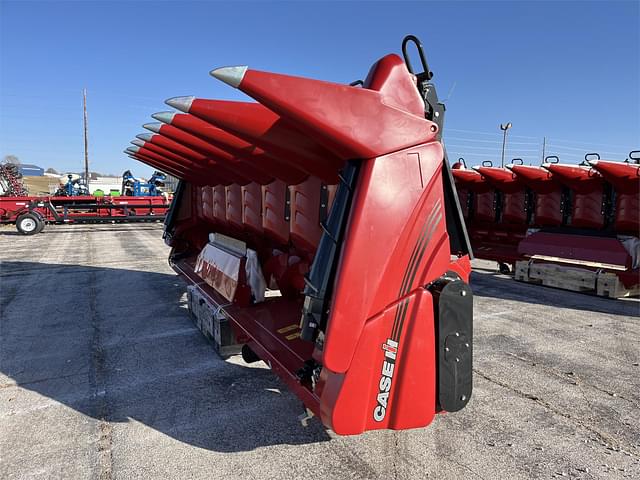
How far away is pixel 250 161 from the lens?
334 cm

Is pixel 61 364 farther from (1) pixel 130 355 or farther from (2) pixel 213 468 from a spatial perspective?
(2) pixel 213 468

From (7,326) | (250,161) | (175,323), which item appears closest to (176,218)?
(175,323)

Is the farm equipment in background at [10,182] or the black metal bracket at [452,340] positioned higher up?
the farm equipment in background at [10,182]

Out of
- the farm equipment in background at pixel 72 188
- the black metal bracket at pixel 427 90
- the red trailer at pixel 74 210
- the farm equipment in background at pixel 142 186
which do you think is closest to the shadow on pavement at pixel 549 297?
the black metal bracket at pixel 427 90

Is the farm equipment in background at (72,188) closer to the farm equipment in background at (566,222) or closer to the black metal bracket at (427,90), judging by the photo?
the farm equipment in background at (566,222)

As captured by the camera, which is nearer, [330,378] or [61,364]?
[330,378]

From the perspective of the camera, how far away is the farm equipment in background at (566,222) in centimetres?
704

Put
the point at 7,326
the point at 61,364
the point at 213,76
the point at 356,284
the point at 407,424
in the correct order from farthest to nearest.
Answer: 1. the point at 7,326
2. the point at 61,364
3. the point at 407,424
4. the point at 356,284
5. the point at 213,76

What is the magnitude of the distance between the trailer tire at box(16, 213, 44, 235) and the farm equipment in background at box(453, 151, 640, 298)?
1487 centimetres

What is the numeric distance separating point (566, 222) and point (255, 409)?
7266 mm

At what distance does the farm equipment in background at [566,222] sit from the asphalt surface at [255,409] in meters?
1.33

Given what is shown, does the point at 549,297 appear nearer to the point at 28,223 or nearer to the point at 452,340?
the point at 452,340

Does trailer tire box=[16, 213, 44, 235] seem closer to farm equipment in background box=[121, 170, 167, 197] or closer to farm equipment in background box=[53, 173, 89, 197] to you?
farm equipment in background box=[53, 173, 89, 197]

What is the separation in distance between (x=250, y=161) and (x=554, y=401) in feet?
9.71
